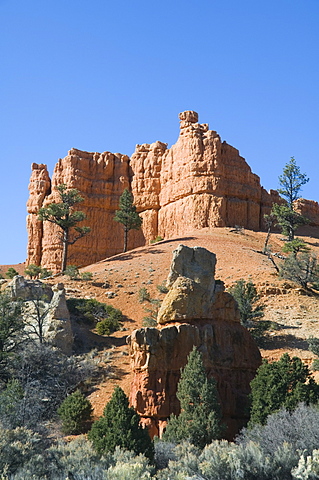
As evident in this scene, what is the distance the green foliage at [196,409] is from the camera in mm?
21297

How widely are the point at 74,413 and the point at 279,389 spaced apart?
8657 millimetres

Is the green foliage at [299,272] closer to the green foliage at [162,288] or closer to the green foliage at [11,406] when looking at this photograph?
the green foliage at [162,288]

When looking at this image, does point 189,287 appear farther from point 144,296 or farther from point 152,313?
point 144,296

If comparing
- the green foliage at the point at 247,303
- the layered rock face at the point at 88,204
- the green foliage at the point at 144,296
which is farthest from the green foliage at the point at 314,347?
the layered rock face at the point at 88,204

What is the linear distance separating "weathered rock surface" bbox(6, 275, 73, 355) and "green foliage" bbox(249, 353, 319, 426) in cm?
1239

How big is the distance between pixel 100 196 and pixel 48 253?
8358 millimetres

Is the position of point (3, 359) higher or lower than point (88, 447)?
higher

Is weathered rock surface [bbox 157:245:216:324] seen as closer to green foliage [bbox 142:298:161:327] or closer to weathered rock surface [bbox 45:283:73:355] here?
green foliage [bbox 142:298:161:327]

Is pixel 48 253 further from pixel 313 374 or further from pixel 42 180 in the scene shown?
pixel 313 374

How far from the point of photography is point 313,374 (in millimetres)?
27172

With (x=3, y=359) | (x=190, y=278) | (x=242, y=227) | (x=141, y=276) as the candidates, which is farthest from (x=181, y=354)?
(x=242, y=227)

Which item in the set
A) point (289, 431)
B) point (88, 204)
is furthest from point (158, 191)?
point (289, 431)

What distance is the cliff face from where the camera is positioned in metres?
61.2

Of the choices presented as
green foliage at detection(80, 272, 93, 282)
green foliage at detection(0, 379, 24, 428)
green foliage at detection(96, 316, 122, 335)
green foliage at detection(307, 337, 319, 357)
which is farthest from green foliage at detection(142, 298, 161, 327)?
green foliage at detection(0, 379, 24, 428)
